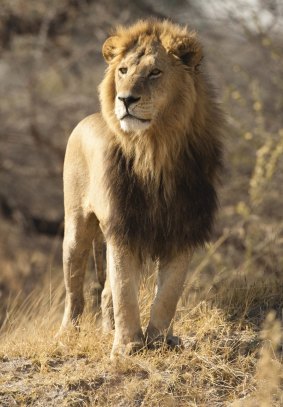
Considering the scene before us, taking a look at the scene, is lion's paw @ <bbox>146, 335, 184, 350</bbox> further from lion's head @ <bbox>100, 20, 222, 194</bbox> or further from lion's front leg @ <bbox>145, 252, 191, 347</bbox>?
lion's head @ <bbox>100, 20, 222, 194</bbox>

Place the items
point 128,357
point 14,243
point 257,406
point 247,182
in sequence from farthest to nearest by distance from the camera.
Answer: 1. point 14,243
2. point 247,182
3. point 128,357
4. point 257,406

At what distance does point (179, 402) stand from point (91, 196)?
150 centimetres

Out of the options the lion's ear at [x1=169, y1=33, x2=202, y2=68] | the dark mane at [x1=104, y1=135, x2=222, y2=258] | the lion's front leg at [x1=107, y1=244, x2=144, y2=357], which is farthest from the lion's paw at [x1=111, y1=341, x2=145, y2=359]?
the lion's ear at [x1=169, y1=33, x2=202, y2=68]

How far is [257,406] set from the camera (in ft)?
13.1

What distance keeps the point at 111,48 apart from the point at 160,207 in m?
0.91

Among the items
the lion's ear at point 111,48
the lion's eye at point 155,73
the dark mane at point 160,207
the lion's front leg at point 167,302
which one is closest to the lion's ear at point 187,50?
the lion's eye at point 155,73

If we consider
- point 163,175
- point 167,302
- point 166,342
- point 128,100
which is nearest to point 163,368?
point 166,342

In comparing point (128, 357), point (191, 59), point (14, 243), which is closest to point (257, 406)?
point (128, 357)

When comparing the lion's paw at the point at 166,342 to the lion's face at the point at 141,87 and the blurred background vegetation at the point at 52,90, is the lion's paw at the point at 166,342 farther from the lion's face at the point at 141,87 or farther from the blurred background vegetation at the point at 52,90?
the blurred background vegetation at the point at 52,90

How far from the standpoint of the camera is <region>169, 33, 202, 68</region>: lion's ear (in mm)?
4809

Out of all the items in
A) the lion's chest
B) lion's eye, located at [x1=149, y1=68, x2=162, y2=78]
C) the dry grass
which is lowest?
the dry grass

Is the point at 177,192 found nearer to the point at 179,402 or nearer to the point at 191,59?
the point at 191,59

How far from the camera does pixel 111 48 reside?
4.96 meters

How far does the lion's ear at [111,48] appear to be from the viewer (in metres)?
4.91
